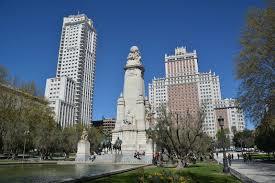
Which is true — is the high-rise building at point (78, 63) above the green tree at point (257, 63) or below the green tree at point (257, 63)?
above

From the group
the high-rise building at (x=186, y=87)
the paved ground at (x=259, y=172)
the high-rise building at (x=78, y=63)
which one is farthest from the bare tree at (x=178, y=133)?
the high-rise building at (x=78, y=63)

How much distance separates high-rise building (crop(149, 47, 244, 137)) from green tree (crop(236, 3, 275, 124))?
404 ft

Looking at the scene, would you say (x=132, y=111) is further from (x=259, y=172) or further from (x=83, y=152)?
(x=259, y=172)

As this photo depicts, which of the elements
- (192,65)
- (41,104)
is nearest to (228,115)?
(192,65)

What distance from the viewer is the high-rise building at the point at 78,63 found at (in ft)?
491

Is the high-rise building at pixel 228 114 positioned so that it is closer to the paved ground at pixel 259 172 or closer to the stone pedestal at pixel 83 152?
the stone pedestal at pixel 83 152

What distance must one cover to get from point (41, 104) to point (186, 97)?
10720 centimetres

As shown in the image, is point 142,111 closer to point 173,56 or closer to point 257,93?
point 257,93

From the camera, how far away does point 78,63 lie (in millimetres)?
151125

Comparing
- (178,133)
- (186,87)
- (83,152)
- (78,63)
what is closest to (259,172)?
(178,133)

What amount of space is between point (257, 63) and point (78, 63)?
136m

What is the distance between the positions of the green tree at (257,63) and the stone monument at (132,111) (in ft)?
98.1

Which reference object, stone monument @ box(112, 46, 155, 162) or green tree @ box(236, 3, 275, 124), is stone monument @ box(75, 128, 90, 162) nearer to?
stone monument @ box(112, 46, 155, 162)

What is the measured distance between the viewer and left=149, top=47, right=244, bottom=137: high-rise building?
153 m
